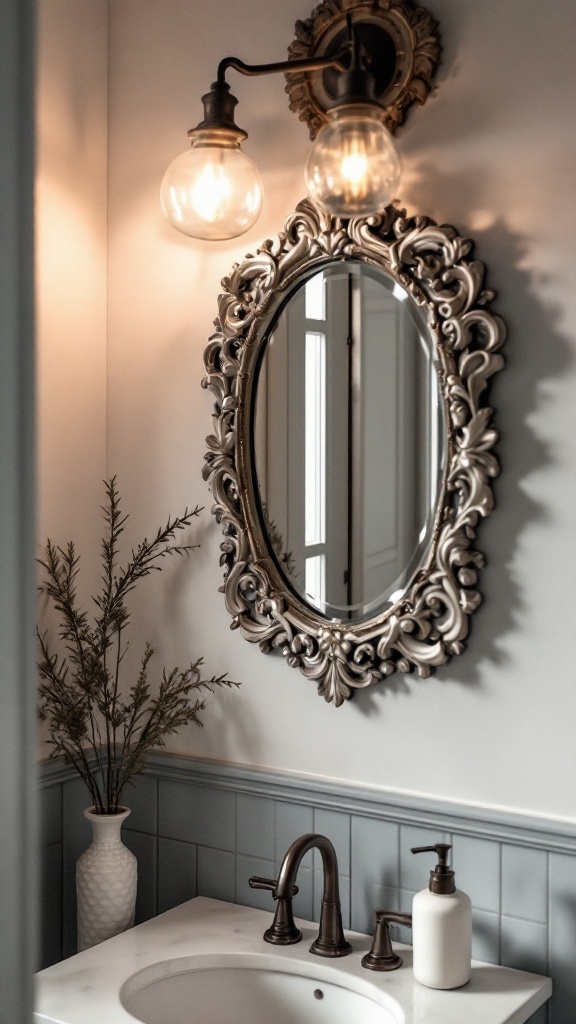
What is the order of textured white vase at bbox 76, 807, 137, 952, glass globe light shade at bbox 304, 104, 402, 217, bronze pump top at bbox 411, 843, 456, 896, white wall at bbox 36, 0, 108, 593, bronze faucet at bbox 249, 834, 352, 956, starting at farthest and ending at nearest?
white wall at bbox 36, 0, 108, 593, textured white vase at bbox 76, 807, 137, 952, bronze faucet at bbox 249, 834, 352, 956, bronze pump top at bbox 411, 843, 456, 896, glass globe light shade at bbox 304, 104, 402, 217

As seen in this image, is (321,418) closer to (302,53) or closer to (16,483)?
(302,53)

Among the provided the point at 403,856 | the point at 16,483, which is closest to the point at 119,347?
the point at 403,856

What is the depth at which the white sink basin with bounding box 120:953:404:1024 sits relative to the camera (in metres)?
1.41

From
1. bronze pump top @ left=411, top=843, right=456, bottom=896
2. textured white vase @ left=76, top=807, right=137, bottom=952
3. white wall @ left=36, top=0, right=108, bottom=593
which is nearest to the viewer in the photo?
bronze pump top @ left=411, top=843, right=456, bottom=896

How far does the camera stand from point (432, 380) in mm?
1466

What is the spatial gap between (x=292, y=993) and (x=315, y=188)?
1.15 meters

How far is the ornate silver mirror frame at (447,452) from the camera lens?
1.42m

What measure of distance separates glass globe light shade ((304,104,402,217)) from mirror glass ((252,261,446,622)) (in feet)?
0.87

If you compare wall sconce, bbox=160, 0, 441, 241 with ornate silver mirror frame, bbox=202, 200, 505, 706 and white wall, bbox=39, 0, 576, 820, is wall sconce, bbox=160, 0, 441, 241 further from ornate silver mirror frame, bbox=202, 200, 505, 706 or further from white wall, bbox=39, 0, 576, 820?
ornate silver mirror frame, bbox=202, 200, 505, 706

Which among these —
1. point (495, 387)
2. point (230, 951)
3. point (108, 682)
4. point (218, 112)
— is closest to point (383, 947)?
point (230, 951)

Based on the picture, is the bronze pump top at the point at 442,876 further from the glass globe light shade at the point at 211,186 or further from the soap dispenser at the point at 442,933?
the glass globe light shade at the point at 211,186

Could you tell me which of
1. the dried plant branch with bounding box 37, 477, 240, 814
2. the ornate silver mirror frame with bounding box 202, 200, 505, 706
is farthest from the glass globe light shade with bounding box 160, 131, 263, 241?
the dried plant branch with bounding box 37, 477, 240, 814

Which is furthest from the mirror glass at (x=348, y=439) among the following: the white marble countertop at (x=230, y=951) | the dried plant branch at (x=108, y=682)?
the white marble countertop at (x=230, y=951)

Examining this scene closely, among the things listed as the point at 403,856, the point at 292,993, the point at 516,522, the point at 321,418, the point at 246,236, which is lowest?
the point at 292,993
